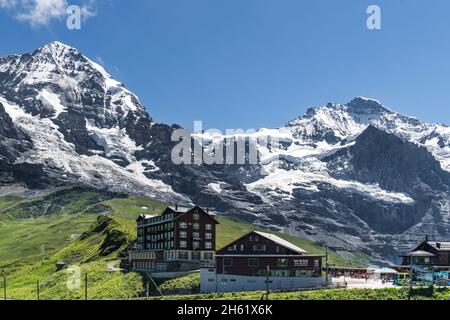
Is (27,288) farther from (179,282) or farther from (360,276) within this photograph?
(360,276)

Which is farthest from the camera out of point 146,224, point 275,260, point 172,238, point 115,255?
point 115,255

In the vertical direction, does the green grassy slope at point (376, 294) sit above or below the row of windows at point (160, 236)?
below

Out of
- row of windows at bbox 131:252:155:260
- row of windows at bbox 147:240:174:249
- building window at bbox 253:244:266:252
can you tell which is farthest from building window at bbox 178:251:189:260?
building window at bbox 253:244:266:252

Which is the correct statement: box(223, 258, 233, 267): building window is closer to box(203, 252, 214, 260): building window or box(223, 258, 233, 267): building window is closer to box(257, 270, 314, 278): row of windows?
box(257, 270, 314, 278): row of windows

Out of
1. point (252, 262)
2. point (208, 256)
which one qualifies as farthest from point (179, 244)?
point (252, 262)

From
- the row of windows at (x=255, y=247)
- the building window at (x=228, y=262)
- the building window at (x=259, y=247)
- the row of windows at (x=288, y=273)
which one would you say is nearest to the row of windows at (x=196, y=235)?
the row of windows at (x=255, y=247)

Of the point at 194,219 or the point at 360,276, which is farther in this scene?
the point at 194,219

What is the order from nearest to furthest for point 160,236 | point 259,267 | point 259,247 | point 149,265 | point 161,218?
point 259,267 < point 259,247 < point 149,265 < point 160,236 < point 161,218

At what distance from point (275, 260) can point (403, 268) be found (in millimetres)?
49162

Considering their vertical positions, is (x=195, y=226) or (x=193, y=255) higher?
(x=195, y=226)

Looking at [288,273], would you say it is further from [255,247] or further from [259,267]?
[255,247]

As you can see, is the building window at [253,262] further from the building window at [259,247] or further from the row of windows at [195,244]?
the row of windows at [195,244]

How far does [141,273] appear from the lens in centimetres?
14875
